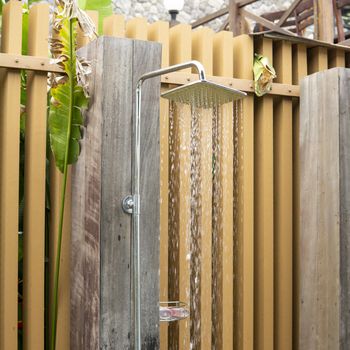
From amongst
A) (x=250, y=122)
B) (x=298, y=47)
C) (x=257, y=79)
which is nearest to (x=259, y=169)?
(x=250, y=122)

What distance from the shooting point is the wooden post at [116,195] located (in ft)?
8.55

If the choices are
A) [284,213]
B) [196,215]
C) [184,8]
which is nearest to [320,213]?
[284,213]

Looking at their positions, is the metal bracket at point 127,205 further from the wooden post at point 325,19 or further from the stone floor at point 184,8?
the stone floor at point 184,8

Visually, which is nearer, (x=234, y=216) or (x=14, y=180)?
(x=14, y=180)

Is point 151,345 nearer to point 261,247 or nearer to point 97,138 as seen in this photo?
point 97,138

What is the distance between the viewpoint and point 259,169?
3.81 m

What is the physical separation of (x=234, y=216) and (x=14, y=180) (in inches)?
53.8

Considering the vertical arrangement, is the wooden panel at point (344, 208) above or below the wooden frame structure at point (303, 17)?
below

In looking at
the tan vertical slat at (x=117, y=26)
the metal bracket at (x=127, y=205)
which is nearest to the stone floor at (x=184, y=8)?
the tan vertical slat at (x=117, y=26)

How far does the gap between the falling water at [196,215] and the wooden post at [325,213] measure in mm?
400

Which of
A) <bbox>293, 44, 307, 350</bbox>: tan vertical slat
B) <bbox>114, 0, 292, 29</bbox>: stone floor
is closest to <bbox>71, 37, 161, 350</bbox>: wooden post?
<bbox>293, 44, 307, 350</bbox>: tan vertical slat

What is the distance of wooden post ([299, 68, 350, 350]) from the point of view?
3.41 meters

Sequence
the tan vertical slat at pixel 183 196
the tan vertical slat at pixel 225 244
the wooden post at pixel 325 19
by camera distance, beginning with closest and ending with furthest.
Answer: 1. the tan vertical slat at pixel 183 196
2. the tan vertical slat at pixel 225 244
3. the wooden post at pixel 325 19

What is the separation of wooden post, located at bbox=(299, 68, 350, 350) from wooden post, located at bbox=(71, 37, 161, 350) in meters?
1.18
